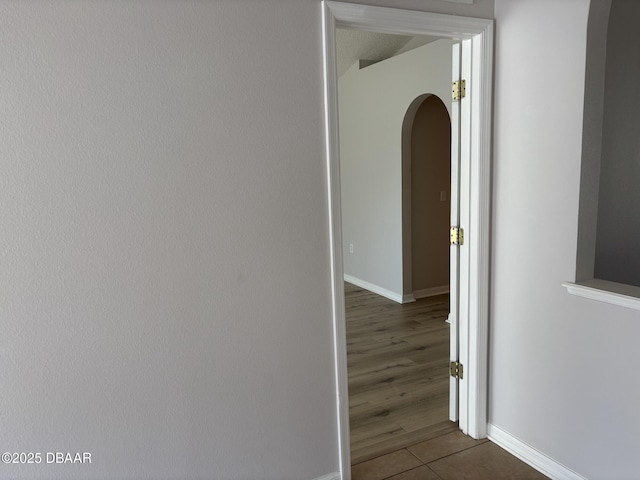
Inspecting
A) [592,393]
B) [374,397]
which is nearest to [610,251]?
[592,393]

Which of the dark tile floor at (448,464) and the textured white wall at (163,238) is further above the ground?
the textured white wall at (163,238)

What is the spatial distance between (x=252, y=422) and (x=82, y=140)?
131cm

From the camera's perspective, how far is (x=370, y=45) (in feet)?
17.2

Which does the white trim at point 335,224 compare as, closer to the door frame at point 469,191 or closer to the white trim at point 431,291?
the door frame at point 469,191

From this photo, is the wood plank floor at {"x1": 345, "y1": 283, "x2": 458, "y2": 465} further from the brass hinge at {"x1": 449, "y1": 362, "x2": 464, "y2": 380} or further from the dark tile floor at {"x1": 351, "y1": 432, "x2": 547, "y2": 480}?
the brass hinge at {"x1": 449, "y1": 362, "x2": 464, "y2": 380}

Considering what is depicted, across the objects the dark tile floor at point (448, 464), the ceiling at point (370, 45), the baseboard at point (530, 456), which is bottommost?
the dark tile floor at point (448, 464)

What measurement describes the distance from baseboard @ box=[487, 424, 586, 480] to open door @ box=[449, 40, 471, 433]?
17 centimetres

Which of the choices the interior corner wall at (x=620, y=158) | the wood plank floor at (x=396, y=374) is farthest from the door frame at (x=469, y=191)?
the interior corner wall at (x=620, y=158)

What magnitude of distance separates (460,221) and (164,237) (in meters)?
1.53

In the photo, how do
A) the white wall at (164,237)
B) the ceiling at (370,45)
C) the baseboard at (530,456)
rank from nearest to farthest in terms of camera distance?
the white wall at (164,237) < the baseboard at (530,456) < the ceiling at (370,45)

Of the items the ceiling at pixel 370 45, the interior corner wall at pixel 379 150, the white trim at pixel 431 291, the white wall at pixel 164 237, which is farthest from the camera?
the white trim at pixel 431 291

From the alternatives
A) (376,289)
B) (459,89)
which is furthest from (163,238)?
(376,289)

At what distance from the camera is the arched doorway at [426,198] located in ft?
16.7

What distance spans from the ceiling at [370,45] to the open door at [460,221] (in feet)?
8.65
